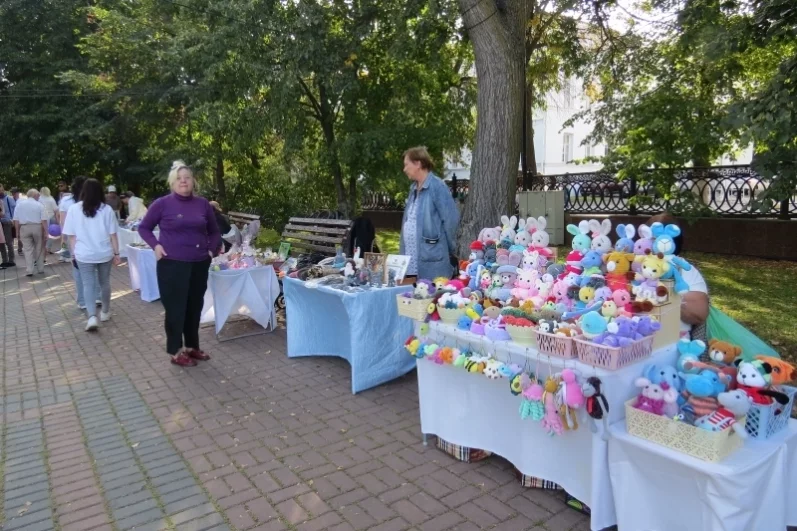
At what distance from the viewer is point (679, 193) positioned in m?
9.72

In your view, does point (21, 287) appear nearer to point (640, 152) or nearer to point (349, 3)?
point (349, 3)

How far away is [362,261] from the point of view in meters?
4.76

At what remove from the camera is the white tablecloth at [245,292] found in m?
5.82

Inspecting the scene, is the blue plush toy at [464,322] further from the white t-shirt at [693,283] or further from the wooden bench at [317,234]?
the wooden bench at [317,234]

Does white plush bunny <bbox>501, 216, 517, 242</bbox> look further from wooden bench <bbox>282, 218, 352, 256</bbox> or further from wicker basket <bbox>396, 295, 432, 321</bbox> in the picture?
wooden bench <bbox>282, 218, 352, 256</bbox>

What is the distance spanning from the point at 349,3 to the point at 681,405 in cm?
837

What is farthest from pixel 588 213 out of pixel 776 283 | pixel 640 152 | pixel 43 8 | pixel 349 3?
pixel 43 8

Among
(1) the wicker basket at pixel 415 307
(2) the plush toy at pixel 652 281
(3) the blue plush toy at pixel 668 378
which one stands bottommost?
(3) the blue plush toy at pixel 668 378

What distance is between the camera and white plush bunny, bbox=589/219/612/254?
2990mm

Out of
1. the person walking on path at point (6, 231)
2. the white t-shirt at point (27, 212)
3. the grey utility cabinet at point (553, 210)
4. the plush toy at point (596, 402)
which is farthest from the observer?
the grey utility cabinet at point (553, 210)

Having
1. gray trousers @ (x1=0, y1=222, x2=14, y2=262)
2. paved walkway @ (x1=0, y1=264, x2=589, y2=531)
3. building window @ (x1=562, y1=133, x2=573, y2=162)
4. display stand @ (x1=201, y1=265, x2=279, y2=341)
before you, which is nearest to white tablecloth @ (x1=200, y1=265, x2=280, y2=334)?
display stand @ (x1=201, y1=265, x2=279, y2=341)

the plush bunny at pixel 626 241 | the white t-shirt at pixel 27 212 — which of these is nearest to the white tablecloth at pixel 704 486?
the plush bunny at pixel 626 241

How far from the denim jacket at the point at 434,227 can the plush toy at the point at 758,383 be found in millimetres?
2614

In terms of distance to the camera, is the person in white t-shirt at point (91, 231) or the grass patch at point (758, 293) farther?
the person in white t-shirt at point (91, 231)
